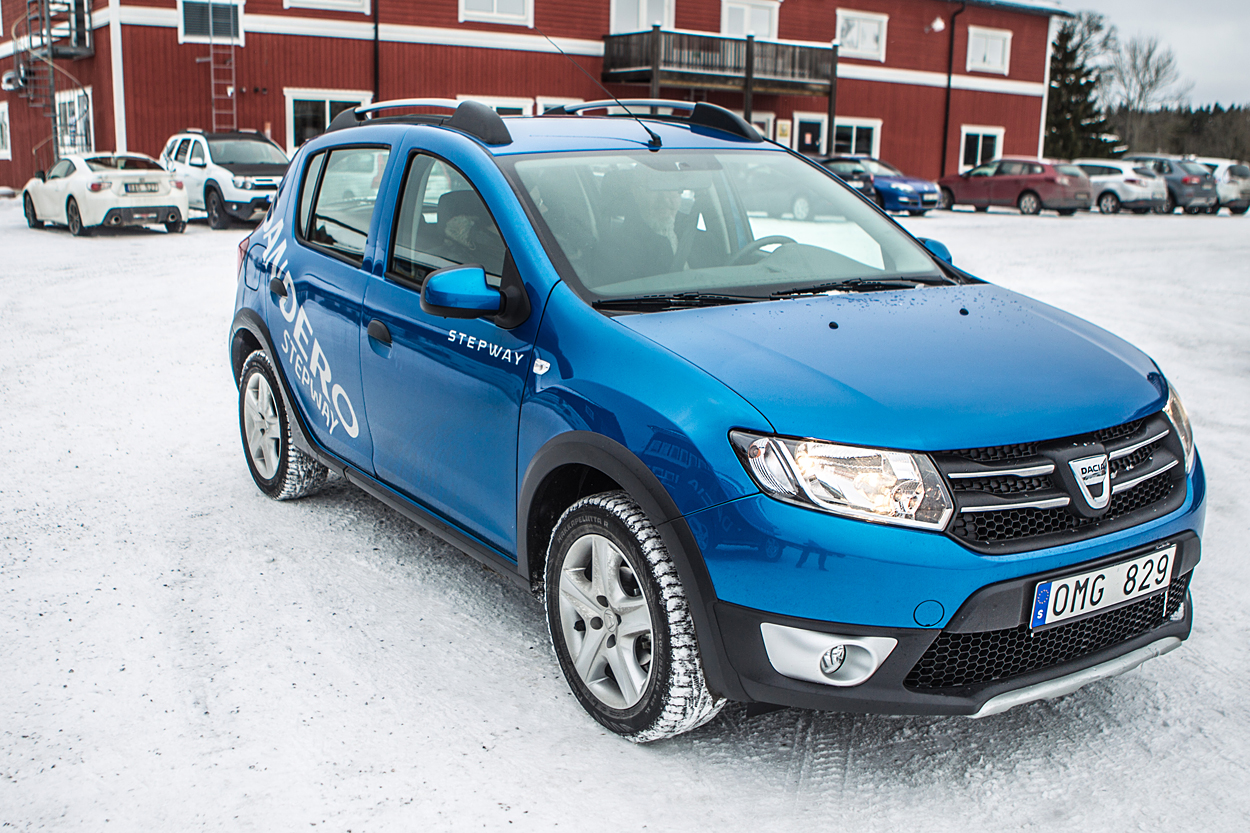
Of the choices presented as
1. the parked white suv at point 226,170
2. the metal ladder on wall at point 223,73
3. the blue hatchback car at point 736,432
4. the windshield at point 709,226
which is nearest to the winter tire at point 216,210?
the parked white suv at point 226,170

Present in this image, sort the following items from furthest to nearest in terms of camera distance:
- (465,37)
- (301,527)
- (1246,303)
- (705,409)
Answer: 1. (465,37)
2. (1246,303)
3. (301,527)
4. (705,409)

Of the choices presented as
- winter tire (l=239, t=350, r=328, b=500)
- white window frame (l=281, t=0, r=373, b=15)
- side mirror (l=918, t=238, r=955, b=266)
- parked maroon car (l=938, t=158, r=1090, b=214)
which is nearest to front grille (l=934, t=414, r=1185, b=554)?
side mirror (l=918, t=238, r=955, b=266)

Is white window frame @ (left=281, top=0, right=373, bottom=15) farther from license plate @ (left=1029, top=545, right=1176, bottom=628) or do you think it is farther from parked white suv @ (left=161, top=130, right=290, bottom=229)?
license plate @ (left=1029, top=545, right=1176, bottom=628)

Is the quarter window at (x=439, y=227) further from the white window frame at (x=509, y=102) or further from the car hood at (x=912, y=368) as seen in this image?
the white window frame at (x=509, y=102)

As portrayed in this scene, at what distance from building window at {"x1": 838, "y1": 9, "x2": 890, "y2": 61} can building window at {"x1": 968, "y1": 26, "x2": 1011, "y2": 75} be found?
381cm

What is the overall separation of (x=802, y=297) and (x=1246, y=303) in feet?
34.2

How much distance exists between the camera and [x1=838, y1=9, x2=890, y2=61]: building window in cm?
3534

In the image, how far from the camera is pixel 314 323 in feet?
14.8

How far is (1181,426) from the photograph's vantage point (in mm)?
3213

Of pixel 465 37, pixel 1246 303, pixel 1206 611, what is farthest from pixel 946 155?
pixel 1206 611

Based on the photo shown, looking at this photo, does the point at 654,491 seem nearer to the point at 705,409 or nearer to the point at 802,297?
the point at 705,409

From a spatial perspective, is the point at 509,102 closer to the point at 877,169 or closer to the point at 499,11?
the point at 499,11

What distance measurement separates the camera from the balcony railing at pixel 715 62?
98.6ft

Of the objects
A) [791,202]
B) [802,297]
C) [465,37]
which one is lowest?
[802,297]
